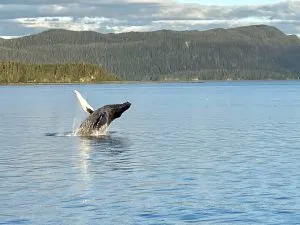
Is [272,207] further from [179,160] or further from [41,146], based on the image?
[41,146]

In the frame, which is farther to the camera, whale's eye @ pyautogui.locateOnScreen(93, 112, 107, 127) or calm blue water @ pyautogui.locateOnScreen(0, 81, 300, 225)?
whale's eye @ pyautogui.locateOnScreen(93, 112, 107, 127)

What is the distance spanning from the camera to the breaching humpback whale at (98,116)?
166ft

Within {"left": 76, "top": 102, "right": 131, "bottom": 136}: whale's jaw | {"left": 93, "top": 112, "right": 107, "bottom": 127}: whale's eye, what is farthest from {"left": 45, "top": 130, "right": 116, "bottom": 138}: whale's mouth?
{"left": 93, "top": 112, "right": 107, "bottom": 127}: whale's eye

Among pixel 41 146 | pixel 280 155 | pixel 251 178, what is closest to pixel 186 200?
pixel 251 178

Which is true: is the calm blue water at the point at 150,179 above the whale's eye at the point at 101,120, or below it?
below

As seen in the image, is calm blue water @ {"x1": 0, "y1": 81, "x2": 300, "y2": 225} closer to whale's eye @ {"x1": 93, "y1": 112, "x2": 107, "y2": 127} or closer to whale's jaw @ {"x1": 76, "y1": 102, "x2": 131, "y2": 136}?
whale's jaw @ {"x1": 76, "y1": 102, "x2": 131, "y2": 136}

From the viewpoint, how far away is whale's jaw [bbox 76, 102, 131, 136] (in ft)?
→ 166

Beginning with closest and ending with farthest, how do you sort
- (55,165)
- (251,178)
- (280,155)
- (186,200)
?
(186,200)
(251,178)
(55,165)
(280,155)

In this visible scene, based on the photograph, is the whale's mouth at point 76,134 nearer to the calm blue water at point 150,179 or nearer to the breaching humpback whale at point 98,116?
the breaching humpback whale at point 98,116

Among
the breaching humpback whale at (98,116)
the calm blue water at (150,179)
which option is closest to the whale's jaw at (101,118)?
the breaching humpback whale at (98,116)

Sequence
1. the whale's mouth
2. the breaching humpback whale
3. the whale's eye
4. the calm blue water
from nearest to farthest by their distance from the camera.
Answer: the calm blue water → the breaching humpback whale → the whale's eye → the whale's mouth

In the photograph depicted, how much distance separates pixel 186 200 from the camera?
27703 millimetres

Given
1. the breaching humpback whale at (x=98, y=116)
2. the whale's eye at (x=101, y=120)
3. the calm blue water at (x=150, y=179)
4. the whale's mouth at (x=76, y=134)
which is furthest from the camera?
the whale's mouth at (x=76, y=134)

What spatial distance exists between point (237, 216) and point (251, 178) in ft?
25.1
